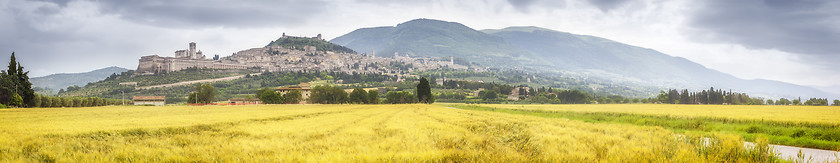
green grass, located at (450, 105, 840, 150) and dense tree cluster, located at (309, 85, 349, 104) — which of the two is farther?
dense tree cluster, located at (309, 85, 349, 104)

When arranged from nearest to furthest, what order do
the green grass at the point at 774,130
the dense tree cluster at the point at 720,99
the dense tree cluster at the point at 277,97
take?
1. the green grass at the point at 774,130
2. the dense tree cluster at the point at 720,99
3. the dense tree cluster at the point at 277,97

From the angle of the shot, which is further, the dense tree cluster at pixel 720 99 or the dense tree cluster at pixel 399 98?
the dense tree cluster at pixel 399 98

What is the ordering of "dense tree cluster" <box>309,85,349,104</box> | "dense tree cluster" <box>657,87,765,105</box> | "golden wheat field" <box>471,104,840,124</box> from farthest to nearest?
"dense tree cluster" <box>309,85,349,104</box> < "dense tree cluster" <box>657,87,765,105</box> < "golden wheat field" <box>471,104,840,124</box>

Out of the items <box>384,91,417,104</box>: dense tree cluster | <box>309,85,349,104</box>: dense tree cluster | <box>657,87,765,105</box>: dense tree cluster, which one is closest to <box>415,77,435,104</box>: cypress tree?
<box>384,91,417,104</box>: dense tree cluster

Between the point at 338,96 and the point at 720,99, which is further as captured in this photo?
the point at 720,99

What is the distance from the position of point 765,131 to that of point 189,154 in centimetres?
2552

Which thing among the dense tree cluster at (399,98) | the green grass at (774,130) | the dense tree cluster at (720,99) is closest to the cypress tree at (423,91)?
the dense tree cluster at (399,98)

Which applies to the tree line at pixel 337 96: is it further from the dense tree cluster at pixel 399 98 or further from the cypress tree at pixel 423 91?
the dense tree cluster at pixel 399 98

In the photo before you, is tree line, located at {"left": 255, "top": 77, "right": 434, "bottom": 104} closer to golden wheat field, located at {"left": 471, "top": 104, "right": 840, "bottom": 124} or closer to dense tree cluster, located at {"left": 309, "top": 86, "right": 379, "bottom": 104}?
dense tree cluster, located at {"left": 309, "top": 86, "right": 379, "bottom": 104}

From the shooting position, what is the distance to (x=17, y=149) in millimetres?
9453

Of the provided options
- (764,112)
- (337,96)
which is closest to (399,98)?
(337,96)

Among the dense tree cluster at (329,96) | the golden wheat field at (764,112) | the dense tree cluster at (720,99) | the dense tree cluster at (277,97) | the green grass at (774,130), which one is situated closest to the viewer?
the green grass at (774,130)

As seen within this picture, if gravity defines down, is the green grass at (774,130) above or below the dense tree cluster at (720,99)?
above

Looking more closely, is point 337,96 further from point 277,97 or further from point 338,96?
point 277,97
